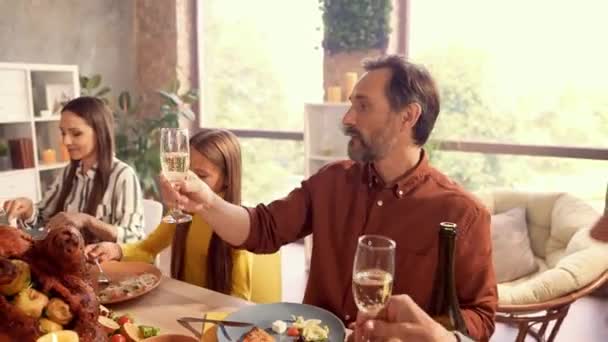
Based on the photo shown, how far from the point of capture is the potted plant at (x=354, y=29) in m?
4.09

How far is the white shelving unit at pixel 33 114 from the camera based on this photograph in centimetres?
386

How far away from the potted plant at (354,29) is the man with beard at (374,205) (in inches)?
100

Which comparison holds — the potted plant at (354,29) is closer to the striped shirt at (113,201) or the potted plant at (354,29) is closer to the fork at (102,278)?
the striped shirt at (113,201)

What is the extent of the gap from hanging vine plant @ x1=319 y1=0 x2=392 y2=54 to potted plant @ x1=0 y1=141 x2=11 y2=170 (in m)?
2.68

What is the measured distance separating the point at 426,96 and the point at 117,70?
4.37 meters

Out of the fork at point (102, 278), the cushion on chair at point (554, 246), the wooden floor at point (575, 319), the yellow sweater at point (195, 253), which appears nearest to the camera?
the fork at point (102, 278)

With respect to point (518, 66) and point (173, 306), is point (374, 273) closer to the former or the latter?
point (173, 306)

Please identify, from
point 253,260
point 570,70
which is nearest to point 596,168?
point 570,70

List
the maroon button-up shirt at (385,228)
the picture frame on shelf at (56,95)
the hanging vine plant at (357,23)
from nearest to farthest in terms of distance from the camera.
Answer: the maroon button-up shirt at (385,228), the hanging vine plant at (357,23), the picture frame on shelf at (56,95)

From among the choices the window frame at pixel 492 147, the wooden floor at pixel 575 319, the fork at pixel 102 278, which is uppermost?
the window frame at pixel 492 147

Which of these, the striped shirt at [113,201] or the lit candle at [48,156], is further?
the lit candle at [48,156]

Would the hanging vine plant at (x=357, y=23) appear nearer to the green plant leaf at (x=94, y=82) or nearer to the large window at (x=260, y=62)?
the large window at (x=260, y=62)

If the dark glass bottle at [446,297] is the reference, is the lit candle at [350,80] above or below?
above

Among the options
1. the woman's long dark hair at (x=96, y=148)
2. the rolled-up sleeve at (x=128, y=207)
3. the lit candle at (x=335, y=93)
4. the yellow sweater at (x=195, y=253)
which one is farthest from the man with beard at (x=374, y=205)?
the lit candle at (x=335, y=93)
